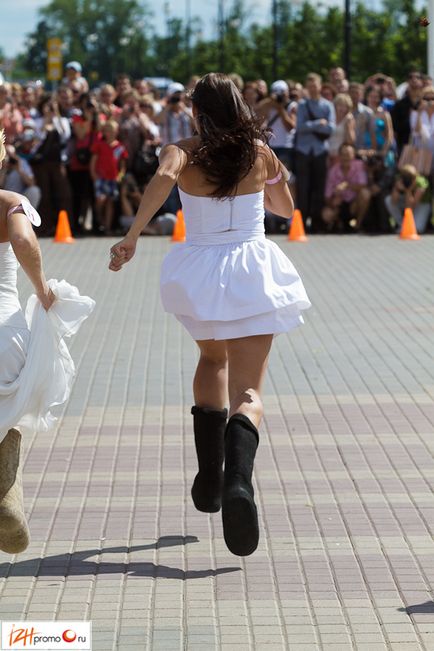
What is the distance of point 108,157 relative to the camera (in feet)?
64.7

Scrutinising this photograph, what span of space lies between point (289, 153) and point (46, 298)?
48.5 feet

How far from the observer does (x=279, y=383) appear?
31.0 ft

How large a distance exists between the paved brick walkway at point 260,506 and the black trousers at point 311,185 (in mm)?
7912

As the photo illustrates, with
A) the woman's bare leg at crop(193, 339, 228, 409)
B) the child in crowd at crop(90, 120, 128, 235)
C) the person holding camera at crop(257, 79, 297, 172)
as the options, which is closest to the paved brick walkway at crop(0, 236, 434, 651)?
the woman's bare leg at crop(193, 339, 228, 409)

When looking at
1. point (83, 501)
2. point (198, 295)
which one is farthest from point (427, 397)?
point (198, 295)

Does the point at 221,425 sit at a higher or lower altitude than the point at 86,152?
higher

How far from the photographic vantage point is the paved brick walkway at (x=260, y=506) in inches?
194

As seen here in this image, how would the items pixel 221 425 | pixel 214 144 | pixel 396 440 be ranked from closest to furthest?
1. pixel 214 144
2. pixel 221 425
3. pixel 396 440

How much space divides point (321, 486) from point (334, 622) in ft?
6.46

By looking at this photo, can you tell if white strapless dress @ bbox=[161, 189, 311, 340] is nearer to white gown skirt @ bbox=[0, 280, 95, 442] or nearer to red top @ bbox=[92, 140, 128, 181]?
white gown skirt @ bbox=[0, 280, 95, 442]

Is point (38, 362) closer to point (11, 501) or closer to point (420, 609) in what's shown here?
point (11, 501)

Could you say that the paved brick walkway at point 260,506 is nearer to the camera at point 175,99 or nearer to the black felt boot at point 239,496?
the black felt boot at point 239,496

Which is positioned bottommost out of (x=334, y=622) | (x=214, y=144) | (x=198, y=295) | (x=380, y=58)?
(x=380, y=58)

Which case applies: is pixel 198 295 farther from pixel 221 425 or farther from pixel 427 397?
pixel 427 397
